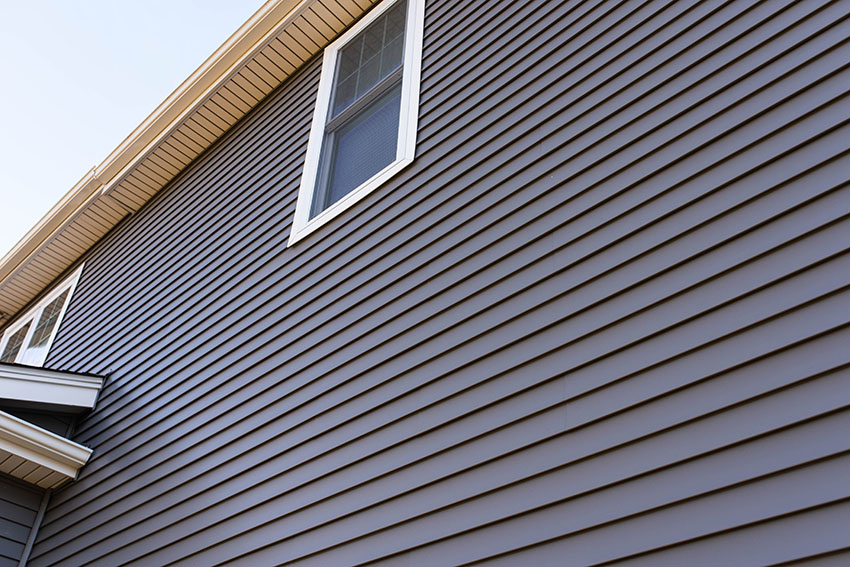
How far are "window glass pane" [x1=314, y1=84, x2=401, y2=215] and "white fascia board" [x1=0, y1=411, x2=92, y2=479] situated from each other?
92.3 inches

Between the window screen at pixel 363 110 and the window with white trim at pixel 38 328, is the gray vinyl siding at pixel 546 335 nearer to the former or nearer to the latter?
the window screen at pixel 363 110

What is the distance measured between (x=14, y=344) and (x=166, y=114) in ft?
11.7

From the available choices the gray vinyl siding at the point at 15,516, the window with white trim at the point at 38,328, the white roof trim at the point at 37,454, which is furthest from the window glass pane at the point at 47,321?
the white roof trim at the point at 37,454

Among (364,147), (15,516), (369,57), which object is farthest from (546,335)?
(15,516)

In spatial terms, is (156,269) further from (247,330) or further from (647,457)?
(647,457)

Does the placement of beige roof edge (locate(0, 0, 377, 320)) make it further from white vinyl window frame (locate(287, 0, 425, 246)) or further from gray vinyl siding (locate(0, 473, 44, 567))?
gray vinyl siding (locate(0, 473, 44, 567))

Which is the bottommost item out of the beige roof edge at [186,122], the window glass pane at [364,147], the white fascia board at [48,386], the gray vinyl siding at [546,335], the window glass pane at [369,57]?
the gray vinyl siding at [546,335]

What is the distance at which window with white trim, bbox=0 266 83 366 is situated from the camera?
25.0 feet

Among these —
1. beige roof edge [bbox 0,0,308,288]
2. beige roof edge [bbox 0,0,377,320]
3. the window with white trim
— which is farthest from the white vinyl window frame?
the window with white trim

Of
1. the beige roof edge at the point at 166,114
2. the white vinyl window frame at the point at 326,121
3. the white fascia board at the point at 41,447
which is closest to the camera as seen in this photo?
the white vinyl window frame at the point at 326,121

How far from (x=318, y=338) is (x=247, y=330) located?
761 millimetres

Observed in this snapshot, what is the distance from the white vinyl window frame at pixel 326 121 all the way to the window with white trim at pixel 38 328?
3368 mm

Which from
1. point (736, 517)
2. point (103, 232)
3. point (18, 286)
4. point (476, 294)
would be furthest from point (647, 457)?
point (18, 286)

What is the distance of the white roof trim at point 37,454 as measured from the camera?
5219 millimetres
